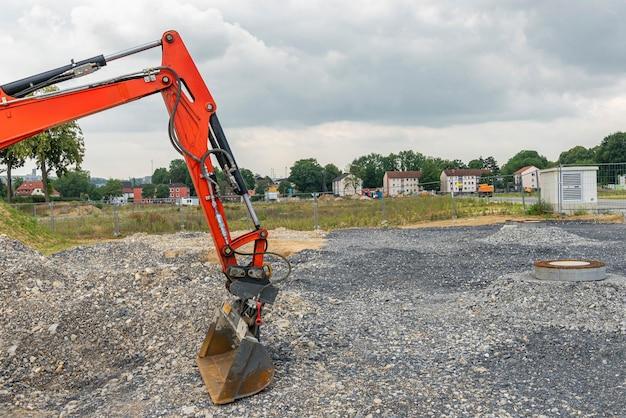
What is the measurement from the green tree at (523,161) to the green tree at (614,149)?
1321 inches

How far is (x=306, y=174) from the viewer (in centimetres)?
12056

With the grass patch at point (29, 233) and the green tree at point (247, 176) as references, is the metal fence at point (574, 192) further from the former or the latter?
the grass patch at point (29, 233)

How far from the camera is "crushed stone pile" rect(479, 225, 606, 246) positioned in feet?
54.3

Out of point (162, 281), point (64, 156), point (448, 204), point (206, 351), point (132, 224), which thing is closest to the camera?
point (206, 351)

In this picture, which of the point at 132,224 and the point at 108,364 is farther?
the point at 132,224

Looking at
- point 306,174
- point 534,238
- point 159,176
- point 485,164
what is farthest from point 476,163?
point 534,238

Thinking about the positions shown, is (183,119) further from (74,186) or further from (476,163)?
(476,163)

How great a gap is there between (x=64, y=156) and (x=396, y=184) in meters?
85.4

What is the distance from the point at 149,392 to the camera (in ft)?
19.5

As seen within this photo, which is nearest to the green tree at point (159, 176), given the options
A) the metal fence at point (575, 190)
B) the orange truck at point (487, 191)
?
the orange truck at point (487, 191)

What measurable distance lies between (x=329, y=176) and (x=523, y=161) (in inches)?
1902

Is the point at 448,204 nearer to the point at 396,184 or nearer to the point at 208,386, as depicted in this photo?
the point at 208,386

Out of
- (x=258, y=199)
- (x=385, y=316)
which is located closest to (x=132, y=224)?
(x=258, y=199)

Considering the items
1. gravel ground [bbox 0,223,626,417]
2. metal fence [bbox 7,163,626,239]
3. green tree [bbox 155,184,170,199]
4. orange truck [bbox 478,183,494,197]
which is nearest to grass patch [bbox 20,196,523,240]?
metal fence [bbox 7,163,626,239]
